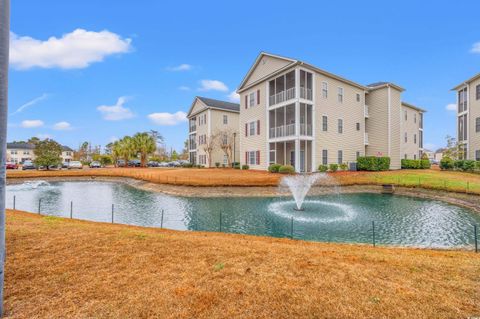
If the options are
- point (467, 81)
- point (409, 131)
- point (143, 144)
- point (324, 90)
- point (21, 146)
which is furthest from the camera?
point (21, 146)

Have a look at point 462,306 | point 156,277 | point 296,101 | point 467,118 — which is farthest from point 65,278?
point 467,118

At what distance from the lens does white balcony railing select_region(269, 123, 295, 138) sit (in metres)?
27.4

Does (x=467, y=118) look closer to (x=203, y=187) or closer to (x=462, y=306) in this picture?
(x=203, y=187)

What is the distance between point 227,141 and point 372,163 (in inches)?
870

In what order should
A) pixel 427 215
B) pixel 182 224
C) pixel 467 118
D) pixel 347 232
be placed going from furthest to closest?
pixel 467 118
pixel 427 215
pixel 182 224
pixel 347 232

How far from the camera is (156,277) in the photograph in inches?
174

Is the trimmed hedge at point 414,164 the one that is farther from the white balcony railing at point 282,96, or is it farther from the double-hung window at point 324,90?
the white balcony railing at point 282,96

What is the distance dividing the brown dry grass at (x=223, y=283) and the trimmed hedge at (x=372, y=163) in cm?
2533

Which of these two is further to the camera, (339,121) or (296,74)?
(339,121)

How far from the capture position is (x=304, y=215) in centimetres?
1402

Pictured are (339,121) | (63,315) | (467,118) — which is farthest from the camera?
(467,118)

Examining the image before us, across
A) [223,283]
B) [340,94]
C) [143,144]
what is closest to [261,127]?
[340,94]

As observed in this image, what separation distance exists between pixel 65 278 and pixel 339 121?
30.5 meters

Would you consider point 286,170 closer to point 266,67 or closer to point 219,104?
point 266,67
